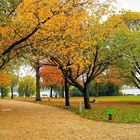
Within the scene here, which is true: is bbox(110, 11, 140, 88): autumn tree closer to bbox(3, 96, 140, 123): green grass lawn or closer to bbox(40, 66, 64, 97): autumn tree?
bbox(3, 96, 140, 123): green grass lawn

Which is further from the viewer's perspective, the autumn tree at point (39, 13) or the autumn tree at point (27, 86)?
the autumn tree at point (27, 86)

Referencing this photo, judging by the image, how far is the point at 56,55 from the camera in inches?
1080

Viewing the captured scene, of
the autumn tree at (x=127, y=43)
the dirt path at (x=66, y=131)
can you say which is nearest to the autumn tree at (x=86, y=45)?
the autumn tree at (x=127, y=43)

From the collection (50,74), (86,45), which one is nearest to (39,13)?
(86,45)

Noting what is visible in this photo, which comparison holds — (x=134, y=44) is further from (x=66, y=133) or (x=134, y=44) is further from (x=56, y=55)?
(x=66, y=133)

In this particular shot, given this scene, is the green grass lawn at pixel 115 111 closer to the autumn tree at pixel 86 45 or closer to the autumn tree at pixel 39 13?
the autumn tree at pixel 86 45

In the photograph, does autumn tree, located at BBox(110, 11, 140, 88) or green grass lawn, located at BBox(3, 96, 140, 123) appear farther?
autumn tree, located at BBox(110, 11, 140, 88)

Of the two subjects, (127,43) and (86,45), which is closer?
(86,45)

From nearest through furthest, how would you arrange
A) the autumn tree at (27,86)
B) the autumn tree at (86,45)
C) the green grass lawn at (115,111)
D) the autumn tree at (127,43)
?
the green grass lawn at (115,111) → the autumn tree at (86,45) → the autumn tree at (127,43) → the autumn tree at (27,86)

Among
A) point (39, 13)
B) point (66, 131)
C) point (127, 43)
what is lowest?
point (66, 131)

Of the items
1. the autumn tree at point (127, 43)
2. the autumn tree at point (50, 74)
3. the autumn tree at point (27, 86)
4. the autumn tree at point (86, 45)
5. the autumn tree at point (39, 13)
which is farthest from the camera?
the autumn tree at point (27, 86)

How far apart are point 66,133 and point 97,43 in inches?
570

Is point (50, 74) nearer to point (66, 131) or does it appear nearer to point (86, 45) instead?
point (86, 45)

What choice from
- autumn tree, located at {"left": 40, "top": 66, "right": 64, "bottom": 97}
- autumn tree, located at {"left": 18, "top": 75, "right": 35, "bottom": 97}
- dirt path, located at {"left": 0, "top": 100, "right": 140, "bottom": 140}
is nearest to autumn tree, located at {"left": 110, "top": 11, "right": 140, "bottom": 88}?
autumn tree, located at {"left": 40, "top": 66, "right": 64, "bottom": 97}
